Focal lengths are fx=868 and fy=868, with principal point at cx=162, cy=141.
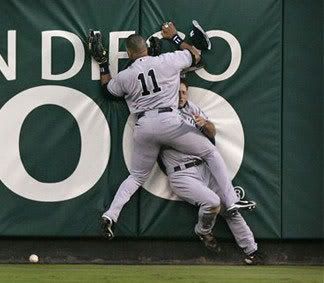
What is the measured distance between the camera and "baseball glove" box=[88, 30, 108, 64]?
8484mm

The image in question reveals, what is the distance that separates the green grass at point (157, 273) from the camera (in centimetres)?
723

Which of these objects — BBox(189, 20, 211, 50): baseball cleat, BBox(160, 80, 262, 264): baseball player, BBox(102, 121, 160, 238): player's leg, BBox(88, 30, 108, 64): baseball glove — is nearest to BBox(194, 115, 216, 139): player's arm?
BBox(160, 80, 262, 264): baseball player

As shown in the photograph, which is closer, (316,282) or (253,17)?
(316,282)

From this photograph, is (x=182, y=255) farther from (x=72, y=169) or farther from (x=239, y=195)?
(x=72, y=169)

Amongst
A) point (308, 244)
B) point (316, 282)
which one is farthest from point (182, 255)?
point (316, 282)

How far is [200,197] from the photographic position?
835cm

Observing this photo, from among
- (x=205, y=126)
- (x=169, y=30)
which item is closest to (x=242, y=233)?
(x=205, y=126)

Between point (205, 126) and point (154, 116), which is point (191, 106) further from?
point (154, 116)

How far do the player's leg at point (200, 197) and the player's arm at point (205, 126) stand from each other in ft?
1.19

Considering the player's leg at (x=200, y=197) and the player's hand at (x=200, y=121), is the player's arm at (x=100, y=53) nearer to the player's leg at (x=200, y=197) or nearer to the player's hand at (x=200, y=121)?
the player's hand at (x=200, y=121)

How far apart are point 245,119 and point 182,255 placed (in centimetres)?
149

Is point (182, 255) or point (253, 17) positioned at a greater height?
point (253, 17)

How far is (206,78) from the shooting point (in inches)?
340

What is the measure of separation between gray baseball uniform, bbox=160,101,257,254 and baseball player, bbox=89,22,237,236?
0.27 ft
